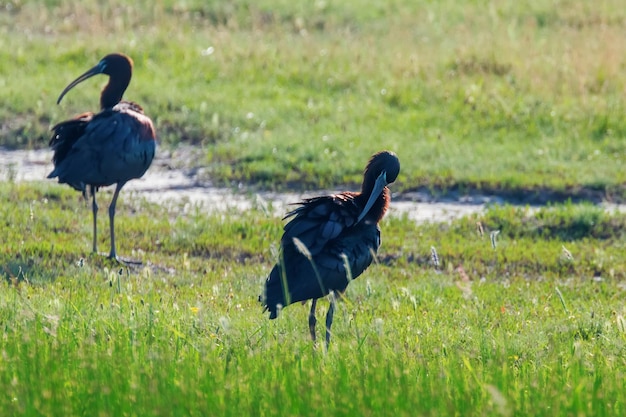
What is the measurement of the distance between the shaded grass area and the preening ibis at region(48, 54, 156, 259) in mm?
584

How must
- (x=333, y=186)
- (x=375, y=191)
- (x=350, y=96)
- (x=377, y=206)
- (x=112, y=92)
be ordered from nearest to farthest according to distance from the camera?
(x=375, y=191)
(x=377, y=206)
(x=112, y=92)
(x=333, y=186)
(x=350, y=96)

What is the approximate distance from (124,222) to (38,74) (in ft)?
20.9

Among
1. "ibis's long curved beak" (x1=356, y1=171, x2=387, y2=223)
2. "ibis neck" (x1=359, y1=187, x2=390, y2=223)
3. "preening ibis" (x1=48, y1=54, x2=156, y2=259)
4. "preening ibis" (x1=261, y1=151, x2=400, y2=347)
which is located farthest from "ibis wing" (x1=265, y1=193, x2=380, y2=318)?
"preening ibis" (x1=48, y1=54, x2=156, y2=259)

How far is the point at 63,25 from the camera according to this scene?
62.5 feet

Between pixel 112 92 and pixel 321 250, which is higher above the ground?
pixel 321 250

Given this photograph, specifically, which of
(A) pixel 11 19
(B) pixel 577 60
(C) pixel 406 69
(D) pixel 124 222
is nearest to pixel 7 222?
(D) pixel 124 222

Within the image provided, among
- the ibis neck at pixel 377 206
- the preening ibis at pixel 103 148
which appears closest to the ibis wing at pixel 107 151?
the preening ibis at pixel 103 148

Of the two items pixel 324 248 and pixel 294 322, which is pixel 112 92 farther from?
pixel 324 248

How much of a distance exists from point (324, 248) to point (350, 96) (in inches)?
358

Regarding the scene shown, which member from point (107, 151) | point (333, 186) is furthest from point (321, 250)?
point (333, 186)

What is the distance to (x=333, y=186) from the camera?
12477 mm

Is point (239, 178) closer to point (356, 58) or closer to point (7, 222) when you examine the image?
point (7, 222)

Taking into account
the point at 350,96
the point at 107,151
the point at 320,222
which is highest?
the point at 320,222

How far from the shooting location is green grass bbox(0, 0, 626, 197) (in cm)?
1290
